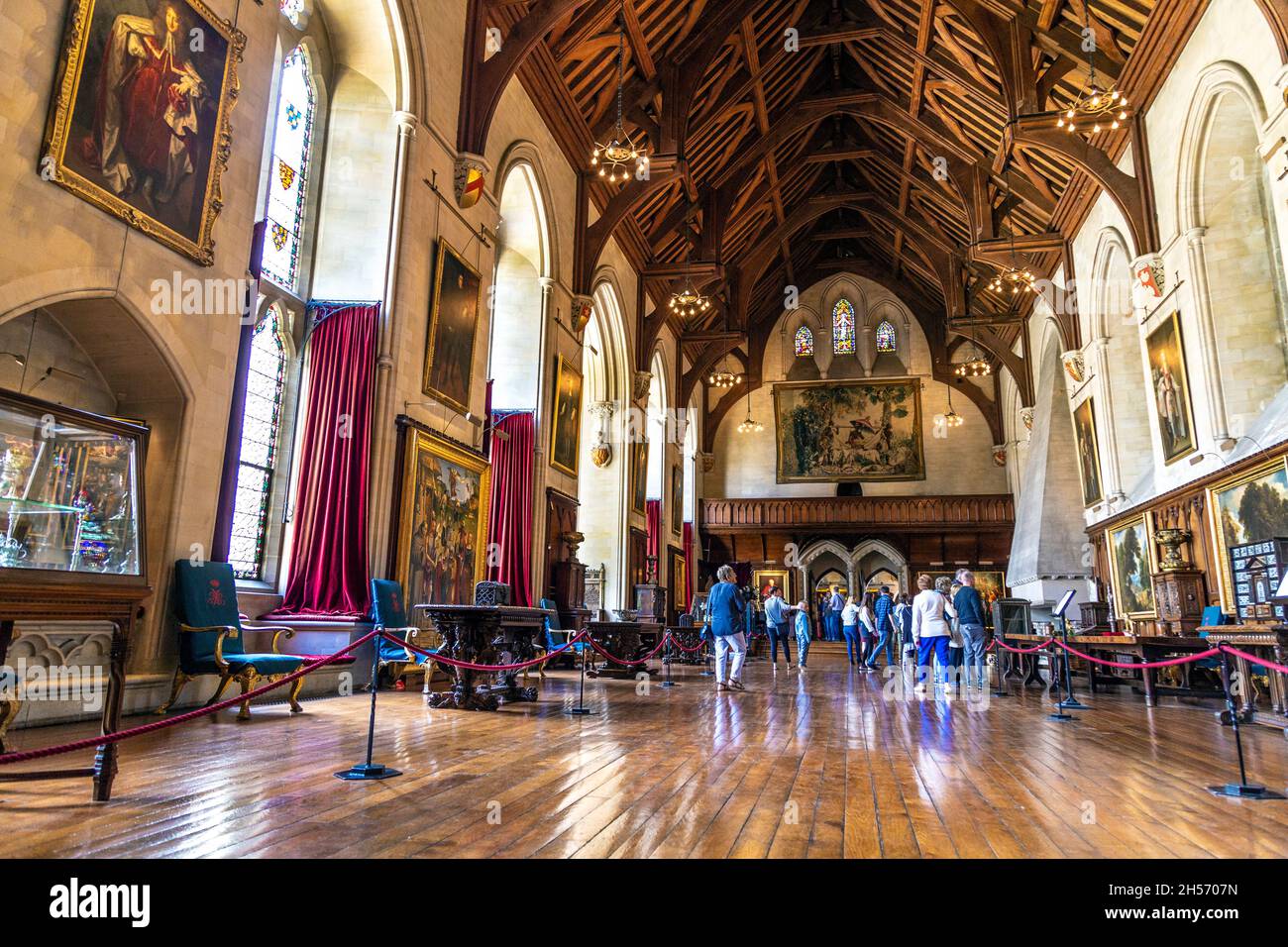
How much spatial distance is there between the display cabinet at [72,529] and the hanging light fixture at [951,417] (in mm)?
18588

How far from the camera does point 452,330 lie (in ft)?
27.4

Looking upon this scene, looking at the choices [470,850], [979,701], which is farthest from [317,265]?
[979,701]

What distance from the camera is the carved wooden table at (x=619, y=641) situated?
→ 29.7ft

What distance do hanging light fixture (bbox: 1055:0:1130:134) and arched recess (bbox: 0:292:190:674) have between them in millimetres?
9382

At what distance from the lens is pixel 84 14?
420cm

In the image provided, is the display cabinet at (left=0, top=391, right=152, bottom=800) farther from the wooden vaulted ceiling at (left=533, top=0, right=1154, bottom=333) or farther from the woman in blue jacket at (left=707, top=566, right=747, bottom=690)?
the wooden vaulted ceiling at (left=533, top=0, right=1154, bottom=333)

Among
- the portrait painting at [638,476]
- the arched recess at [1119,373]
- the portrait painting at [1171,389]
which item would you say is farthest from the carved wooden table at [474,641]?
the arched recess at [1119,373]

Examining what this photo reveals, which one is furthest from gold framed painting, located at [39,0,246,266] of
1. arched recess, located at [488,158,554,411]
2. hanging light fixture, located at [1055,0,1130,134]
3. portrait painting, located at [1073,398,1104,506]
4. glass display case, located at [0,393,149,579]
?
portrait painting, located at [1073,398,1104,506]

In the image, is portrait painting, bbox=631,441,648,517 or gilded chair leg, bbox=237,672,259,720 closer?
gilded chair leg, bbox=237,672,259,720

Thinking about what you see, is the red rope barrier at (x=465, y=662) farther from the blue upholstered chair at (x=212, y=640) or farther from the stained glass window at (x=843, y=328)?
the stained glass window at (x=843, y=328)

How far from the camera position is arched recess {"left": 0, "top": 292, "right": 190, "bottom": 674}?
14.6 feet

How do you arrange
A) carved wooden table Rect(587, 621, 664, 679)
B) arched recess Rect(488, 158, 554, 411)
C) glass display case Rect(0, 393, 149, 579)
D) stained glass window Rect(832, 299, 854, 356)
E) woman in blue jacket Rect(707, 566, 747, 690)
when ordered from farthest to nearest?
stained glass window Rect(832, 299, 854, 356) → arched recess Rect(488, 158, 554, 411) → carved wooden table Rect(587, 621, 664, 679) → woman in blue jacket Rect(707, 566, 747, 690) → glass display case Rect(0, 393, 149, 579)

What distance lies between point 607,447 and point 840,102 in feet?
27.0
